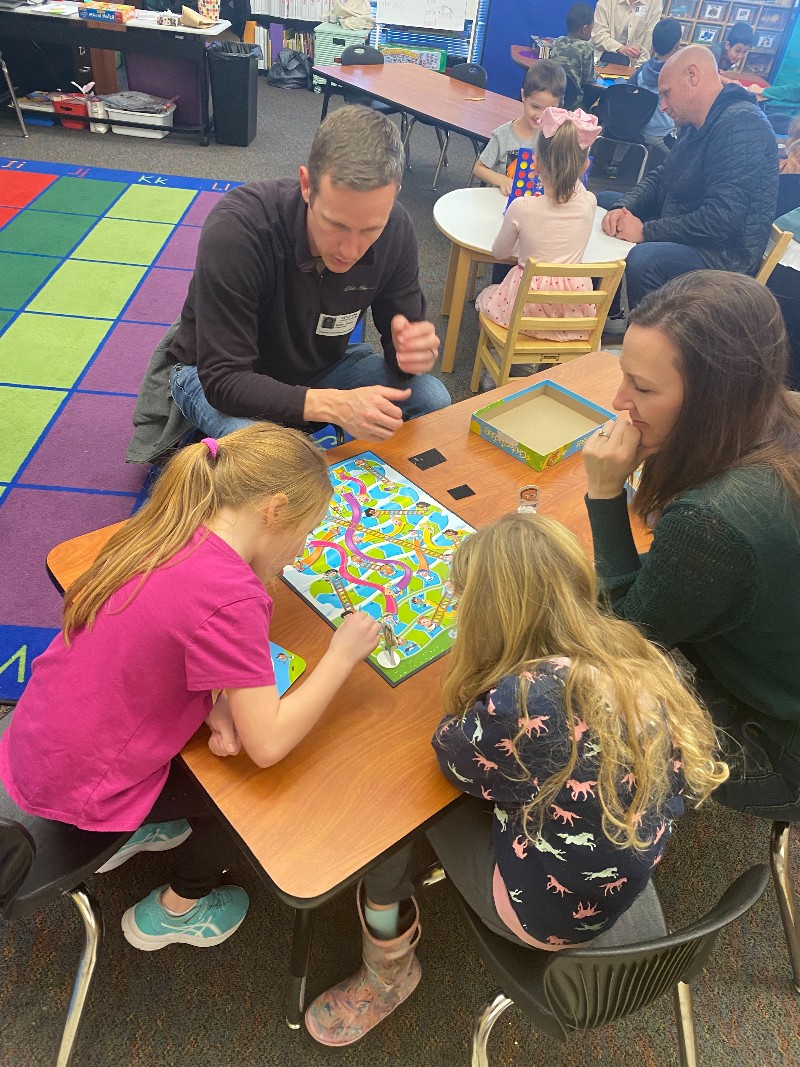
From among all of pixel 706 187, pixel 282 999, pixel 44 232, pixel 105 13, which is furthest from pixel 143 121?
pixel 282 999

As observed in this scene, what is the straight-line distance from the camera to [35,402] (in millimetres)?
2896

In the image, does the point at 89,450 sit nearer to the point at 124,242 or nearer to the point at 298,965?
the point at 124,242

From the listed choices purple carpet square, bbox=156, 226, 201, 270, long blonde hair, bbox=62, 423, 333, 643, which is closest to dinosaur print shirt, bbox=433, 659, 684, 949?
long blonde hair, bbox=62, 423, 333, 643

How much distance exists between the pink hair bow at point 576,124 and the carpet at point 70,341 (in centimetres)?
189

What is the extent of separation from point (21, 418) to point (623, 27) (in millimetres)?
6948

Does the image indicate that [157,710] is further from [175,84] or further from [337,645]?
[175,84]

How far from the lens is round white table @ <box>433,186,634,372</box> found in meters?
3.19

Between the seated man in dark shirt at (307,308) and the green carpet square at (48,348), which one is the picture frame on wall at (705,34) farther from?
the seated man in dark shirt at (307,308)

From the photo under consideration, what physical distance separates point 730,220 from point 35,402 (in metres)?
3.10

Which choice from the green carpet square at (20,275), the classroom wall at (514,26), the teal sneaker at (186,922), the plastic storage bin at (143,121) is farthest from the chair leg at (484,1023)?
the classroom wall at (514,26)

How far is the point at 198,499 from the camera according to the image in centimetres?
115

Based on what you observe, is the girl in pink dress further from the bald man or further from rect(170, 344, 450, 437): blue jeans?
rect(170, 344, 450, 437): blue jeans

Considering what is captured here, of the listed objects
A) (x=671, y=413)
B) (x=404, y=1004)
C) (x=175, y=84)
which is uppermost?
(x=671, y=413)

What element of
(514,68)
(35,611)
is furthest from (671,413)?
(514,68)
